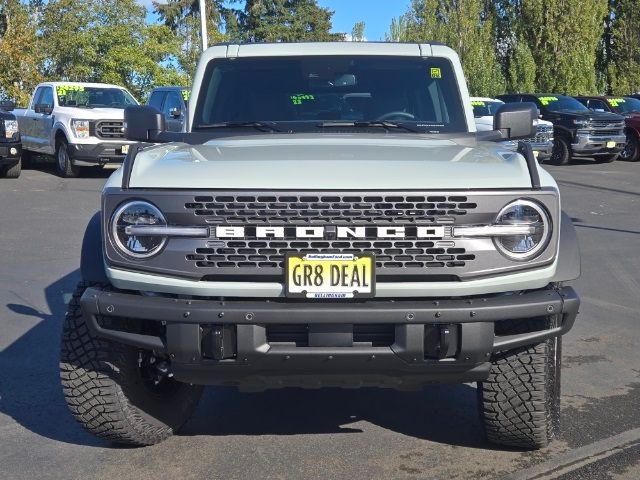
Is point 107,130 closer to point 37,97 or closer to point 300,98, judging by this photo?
point 37,97

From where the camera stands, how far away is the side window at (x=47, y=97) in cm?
1947

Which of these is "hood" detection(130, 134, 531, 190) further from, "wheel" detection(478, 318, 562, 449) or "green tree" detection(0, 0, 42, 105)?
"green tree" detection(0, 0, 42, 105)

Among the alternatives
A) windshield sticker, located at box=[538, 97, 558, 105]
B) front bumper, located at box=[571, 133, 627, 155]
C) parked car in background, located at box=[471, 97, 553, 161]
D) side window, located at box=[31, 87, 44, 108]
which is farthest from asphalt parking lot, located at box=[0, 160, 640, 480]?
windshield sticker, located at box=[538, 97, 558, 105]

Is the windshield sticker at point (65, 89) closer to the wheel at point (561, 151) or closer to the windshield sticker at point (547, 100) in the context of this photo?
the wheel at point (561, 151)

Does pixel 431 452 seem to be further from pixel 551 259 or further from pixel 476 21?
pixel 476 21

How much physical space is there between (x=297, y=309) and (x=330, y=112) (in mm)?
2055

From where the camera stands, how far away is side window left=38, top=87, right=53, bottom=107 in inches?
766

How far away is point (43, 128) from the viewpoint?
19.5 meters

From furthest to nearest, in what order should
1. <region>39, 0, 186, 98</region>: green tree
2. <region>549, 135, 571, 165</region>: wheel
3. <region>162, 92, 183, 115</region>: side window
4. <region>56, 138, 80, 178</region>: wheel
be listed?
1. <region>39, 0, 186, 98</region>: green tree
2. <region>549, 135, 571, 165</region>: wheel
3. <region>162, 92, 183, 115</region>: side window
4. <region>56, 138, 80, 178</region>: wheel

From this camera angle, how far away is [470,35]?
4144cm

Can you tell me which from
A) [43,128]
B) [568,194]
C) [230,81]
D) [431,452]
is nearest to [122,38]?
[43,128]

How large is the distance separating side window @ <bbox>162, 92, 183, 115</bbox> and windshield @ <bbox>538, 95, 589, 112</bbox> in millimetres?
9811

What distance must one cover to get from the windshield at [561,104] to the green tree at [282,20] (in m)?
35.7

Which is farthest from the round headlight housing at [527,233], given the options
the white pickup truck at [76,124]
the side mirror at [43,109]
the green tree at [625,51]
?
the green tree at [625,51]
